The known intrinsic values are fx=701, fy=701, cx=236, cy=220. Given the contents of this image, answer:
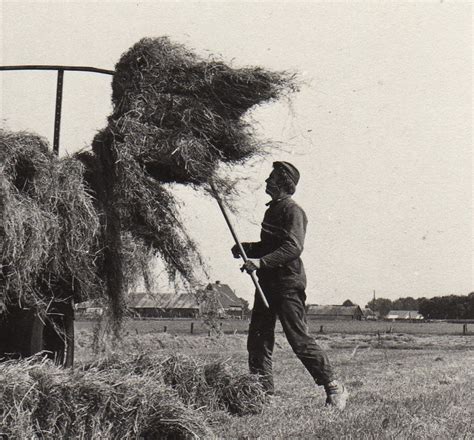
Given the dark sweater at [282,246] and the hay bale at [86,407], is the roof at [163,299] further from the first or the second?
the hay bale at [86,407]

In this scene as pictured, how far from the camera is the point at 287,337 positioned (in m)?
5.61

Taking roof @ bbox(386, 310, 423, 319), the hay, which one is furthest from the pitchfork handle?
roof @ bbox(386, 310, 423, 319)

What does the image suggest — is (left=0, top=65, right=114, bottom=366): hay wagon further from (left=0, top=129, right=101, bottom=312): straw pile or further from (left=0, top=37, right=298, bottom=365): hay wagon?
(left=0, top=129, right=101, bottom=312): straw pile

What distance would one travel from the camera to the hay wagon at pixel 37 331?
4.55 meters

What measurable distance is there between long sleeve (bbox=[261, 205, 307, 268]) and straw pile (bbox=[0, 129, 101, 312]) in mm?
1489

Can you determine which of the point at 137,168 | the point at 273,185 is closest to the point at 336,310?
the point at 273,185

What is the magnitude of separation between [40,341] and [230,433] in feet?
4.81

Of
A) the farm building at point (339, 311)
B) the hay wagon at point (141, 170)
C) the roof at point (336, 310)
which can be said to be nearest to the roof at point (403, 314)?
the roof at point (336, 310)

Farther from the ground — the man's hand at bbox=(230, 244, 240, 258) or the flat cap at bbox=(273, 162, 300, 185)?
the flat cap at bbox=(273, 162, 300, 185)

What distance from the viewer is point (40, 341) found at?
477 centimetres

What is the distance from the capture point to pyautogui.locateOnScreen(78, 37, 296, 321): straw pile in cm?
491

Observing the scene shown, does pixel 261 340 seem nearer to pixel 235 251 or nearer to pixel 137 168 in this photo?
pixel 235 251

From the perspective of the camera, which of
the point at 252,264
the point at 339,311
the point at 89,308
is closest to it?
the point at 89,308

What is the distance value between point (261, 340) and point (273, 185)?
4.29 ft
